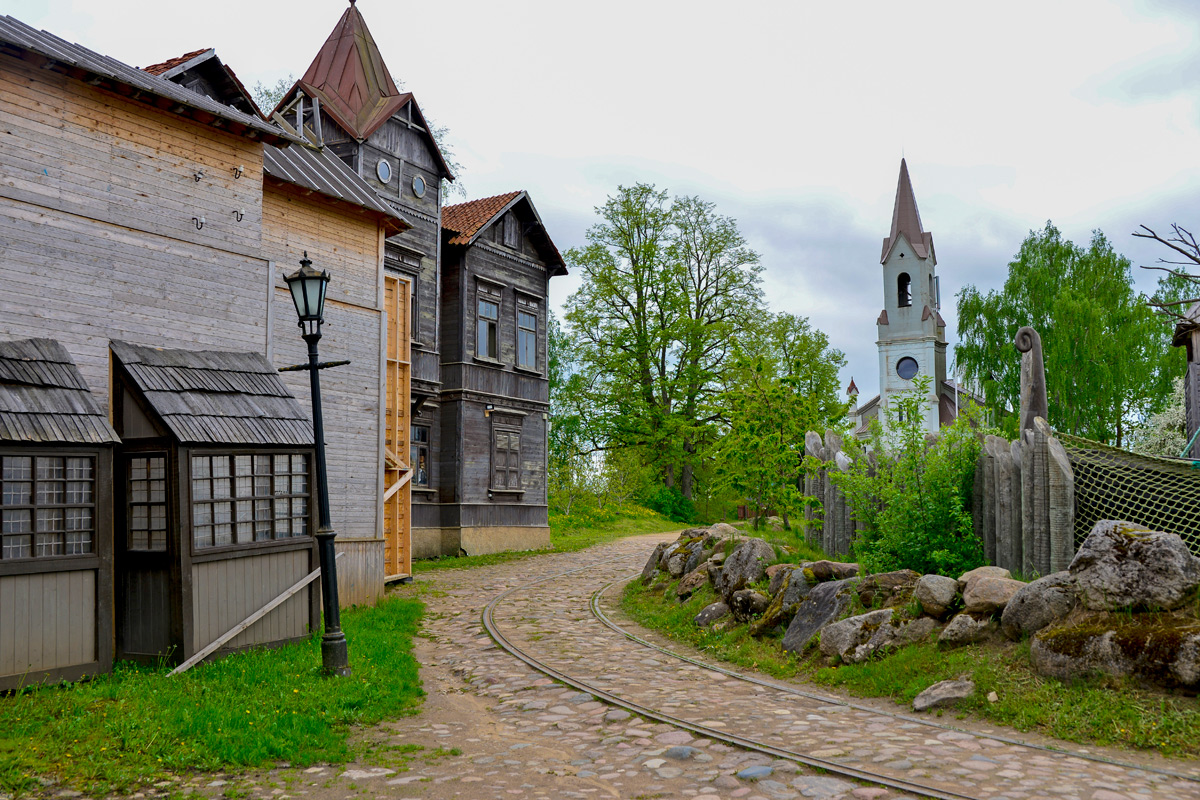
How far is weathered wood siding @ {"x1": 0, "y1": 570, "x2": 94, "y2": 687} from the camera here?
29.3 ft

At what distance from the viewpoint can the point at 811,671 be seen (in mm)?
10148

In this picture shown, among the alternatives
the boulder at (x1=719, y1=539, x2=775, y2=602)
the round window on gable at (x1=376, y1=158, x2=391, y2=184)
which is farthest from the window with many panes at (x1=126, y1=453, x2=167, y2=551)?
the round window on gable at (x1=376, y1=158, x2=391, y2=184)

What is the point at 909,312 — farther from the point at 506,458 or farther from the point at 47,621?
the point at 47,621

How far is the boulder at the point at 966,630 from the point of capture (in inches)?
358

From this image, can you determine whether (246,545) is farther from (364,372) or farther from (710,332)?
(710,332)

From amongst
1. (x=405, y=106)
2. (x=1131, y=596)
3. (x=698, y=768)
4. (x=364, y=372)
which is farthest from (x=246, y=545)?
(x=405, y=106)

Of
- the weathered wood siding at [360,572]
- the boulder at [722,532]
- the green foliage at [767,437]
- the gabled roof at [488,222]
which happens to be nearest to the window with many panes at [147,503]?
the weathered wood siding at [360,572]

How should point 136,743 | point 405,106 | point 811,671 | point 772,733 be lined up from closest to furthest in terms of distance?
1. point 136,743
2. point 772,733
3. point 811,671
4. point 405,106

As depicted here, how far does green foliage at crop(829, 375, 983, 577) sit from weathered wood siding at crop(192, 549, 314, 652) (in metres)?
7.08

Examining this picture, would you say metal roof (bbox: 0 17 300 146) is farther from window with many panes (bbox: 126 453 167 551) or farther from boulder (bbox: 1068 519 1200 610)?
boulder (bbox: 1068 519 1200 610)

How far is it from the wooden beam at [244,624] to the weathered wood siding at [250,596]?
6 cm

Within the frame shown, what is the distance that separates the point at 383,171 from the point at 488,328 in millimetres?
5362

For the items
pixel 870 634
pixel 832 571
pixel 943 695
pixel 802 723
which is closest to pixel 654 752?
pixel 802 723

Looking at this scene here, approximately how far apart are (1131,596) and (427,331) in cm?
1940
